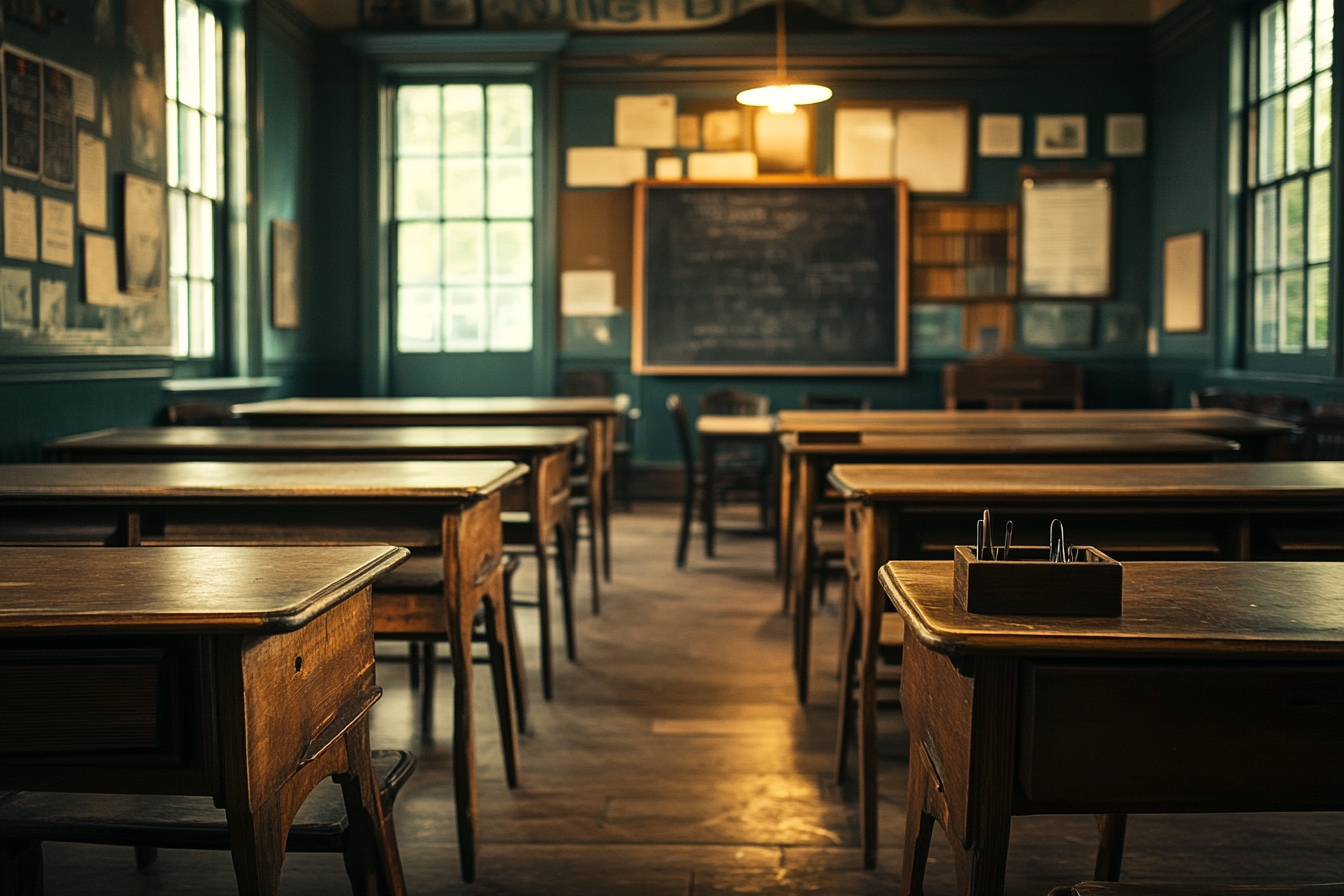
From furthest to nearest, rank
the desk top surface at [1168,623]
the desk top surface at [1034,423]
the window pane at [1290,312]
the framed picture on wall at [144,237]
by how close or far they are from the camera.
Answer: the window pane at [1290,312] → the framed picture on wall at [144,237] → the desk top surface at [1034,423] → the desk top surface at [1168,623]

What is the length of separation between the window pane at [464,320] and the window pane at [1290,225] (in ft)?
14.8

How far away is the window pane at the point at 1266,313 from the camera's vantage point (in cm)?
592

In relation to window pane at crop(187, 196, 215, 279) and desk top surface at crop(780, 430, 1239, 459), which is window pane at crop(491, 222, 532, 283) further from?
desk top surface at crop(780, 430, 1239, 459)

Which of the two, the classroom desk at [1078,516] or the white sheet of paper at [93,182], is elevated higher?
the white sheet of paper at [93,182]

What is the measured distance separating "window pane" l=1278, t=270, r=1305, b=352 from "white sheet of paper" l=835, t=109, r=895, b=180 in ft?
7.97

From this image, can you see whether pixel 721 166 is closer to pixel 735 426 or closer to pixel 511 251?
pixel 511 251

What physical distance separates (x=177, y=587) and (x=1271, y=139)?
20.0 ft

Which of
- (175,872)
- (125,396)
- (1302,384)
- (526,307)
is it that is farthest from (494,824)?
(526,307)

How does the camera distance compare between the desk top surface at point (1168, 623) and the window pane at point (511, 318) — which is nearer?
the desk top surface at point (1168, 623)

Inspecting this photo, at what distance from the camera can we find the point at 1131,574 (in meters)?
1.41

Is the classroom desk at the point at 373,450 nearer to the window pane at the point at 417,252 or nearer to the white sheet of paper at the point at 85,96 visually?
the white sheet of paper at the point at 85,96

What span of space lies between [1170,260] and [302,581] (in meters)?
6.67

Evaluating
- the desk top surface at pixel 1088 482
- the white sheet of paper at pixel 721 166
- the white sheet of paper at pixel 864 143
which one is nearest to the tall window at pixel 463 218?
the white sheet of paper at pixel 721 166

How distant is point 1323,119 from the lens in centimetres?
541
